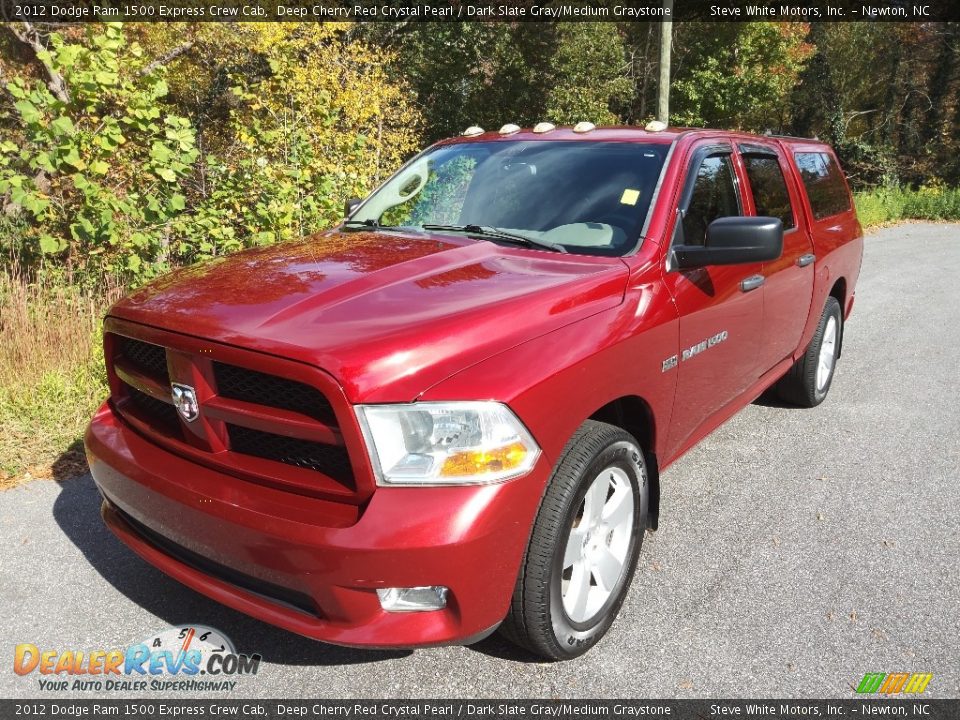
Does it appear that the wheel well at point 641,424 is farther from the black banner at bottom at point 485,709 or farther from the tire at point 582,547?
the black banner at bottom at point 485,709

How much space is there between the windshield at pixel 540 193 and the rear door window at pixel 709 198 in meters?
0.23

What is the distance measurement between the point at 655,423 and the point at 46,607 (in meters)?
2.55

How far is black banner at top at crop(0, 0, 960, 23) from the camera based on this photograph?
15633 millimetres

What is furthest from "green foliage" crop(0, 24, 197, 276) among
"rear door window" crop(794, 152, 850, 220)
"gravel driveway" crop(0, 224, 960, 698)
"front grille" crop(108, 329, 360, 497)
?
"rear door window" crop(794, 152, 850, 220)

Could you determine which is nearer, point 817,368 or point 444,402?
point 444,402

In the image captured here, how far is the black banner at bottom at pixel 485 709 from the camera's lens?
93.6 inches

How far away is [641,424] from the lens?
3012 millimetres

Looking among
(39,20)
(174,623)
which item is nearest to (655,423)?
(174,623)

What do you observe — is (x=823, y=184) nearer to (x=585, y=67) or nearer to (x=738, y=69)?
(x=585, y=67)

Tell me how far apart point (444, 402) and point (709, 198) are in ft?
6.86

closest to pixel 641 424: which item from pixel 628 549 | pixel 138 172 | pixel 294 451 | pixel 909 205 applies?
pixel 628 549

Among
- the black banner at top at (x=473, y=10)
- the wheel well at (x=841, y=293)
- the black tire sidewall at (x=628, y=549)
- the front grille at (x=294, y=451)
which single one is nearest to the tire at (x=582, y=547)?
the black tire sidewall at (x=628, y=549)

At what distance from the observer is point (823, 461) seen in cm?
441

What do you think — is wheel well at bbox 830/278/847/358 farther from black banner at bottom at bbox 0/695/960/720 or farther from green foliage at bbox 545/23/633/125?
green foliage at bbox 545/23/633/125
